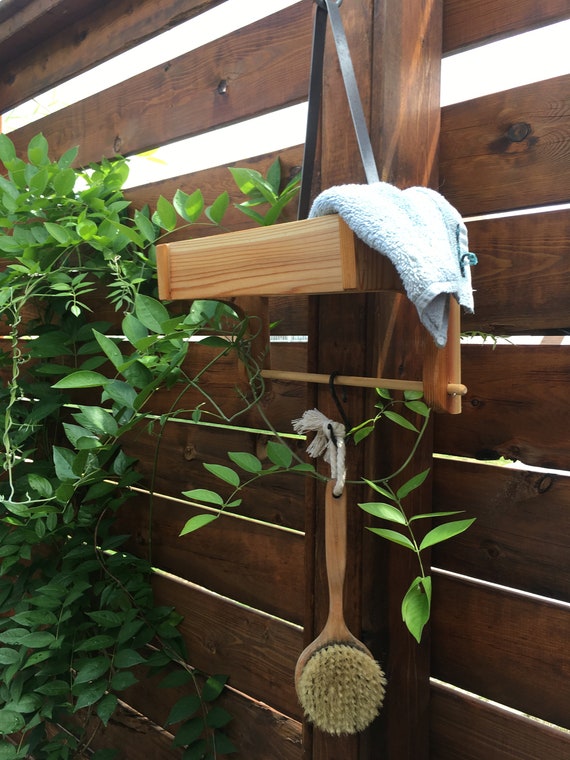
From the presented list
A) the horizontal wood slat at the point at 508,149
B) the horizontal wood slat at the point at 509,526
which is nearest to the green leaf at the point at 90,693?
the horizontal wood slat at the point at 509,526

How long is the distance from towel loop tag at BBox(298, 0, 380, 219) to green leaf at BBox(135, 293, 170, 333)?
226 mm

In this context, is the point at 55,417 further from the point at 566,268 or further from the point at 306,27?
the point at 566,268

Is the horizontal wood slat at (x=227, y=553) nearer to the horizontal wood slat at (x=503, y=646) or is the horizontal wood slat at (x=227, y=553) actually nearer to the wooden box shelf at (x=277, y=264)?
the horizontal wood slat at (x=503, y=646)

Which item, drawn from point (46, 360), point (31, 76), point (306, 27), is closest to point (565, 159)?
point (306, 27)

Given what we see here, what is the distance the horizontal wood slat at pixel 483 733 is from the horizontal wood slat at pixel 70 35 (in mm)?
1173

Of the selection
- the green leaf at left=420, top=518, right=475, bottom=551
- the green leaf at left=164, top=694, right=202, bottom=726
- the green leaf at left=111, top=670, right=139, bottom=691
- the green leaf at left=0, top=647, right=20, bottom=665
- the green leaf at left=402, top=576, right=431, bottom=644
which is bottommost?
the green leaf at left=164, top=694, right=202, bottom=726

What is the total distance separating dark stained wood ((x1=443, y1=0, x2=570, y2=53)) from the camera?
73 cm

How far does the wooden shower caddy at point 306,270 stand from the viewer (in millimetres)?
554

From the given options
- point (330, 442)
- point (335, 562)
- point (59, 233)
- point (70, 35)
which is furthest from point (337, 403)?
point (70, 35)

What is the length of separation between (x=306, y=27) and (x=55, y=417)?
3.02 feet

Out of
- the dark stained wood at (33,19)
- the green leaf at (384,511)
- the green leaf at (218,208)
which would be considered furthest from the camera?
the dark stained wood at (33,19)

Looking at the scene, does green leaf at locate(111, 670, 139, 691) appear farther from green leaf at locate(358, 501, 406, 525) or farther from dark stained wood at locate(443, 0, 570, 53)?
dark stained wood at locate(443, 0, 570, 53)

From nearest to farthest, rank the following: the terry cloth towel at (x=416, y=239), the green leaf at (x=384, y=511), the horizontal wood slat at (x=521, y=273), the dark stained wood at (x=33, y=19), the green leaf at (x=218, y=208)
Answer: the terry cloth towel at (x=416, y=239) < the green leaf at (x=384, y=511) < the horizontal wood slat at (x=521, y=273) < the green leaf at (x=218, y=208) < the dark stained wood at (x=33, y=19)

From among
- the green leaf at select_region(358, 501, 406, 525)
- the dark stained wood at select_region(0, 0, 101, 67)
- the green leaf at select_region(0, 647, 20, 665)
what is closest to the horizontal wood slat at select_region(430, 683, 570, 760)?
the green leaf at select_region(358, 501, 406, 525)
